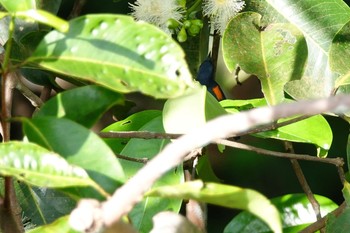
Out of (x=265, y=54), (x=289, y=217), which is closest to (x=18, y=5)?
(x=265, y=54)

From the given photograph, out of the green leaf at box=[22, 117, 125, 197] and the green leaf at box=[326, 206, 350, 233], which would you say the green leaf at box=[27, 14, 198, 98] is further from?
the green leaf at box=[326, 206, 350, 233]

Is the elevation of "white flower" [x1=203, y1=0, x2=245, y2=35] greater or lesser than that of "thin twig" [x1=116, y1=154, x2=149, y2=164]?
greater

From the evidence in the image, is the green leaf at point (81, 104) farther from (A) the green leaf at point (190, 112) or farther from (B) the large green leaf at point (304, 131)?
(B) the large green leaf at point (304, 131)

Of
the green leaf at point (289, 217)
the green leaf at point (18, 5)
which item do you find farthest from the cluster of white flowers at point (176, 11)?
the green leaf at point (18, 5)

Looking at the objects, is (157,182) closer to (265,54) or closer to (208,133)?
(265,54)

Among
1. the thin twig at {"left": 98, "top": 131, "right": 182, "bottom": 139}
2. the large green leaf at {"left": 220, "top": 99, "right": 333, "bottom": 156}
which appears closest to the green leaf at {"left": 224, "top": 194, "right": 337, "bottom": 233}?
the large green leaf at {"left": 220, "top": 99, "right": 333, "bottom": 156}

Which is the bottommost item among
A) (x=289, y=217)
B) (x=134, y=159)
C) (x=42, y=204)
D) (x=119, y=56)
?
(x=289, y=217)

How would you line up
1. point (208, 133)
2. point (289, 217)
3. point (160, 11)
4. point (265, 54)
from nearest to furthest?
point (208, 133)
point (265, 54)
point (160, 11)
point (289, 217)
